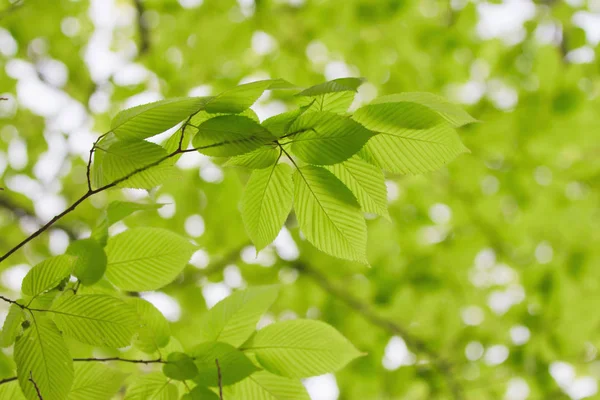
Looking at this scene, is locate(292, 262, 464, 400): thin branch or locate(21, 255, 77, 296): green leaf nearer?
locate(21, 255, 77, 296): green leaf

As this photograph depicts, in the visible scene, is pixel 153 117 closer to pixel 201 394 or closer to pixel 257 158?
pixel 257 158

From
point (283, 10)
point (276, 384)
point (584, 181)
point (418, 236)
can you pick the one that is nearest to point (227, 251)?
point (418, 236)

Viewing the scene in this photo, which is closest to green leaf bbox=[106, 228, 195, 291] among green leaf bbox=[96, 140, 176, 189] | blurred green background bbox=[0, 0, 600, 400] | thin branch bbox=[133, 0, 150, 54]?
green leaf bbox=[96, 140, 176, 189]

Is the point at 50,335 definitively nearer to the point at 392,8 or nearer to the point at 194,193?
the point at 194,193

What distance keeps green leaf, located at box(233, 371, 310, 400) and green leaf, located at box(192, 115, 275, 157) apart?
0.30 m

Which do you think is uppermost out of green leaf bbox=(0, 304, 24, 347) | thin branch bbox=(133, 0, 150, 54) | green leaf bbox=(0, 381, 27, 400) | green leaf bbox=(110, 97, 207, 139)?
thin branch bbox=(133, 0, 150, 54)

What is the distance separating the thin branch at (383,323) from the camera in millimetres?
1753

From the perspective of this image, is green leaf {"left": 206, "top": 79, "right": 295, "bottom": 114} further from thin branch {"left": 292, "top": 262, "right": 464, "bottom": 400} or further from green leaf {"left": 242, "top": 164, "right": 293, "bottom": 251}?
thin branch {"left": 292, "top": 262, "right": 464, "bottom": 400}

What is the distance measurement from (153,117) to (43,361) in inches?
10.6

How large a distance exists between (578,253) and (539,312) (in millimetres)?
302

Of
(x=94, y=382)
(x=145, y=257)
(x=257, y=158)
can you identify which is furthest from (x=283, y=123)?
(x=94, y=382)

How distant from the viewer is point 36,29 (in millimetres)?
1938

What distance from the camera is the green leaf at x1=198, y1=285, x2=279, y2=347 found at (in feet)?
2.14

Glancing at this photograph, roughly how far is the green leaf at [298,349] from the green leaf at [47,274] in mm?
242
